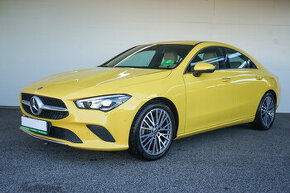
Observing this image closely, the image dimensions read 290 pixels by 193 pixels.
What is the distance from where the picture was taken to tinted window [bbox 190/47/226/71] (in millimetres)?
4497

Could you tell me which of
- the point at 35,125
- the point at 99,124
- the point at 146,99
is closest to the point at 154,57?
the point at 146,99

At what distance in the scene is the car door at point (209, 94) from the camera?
4180 millimetres

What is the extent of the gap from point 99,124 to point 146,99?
593 mm

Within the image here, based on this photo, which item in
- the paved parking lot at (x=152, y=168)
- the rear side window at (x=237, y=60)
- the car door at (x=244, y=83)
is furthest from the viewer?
the rear side window at (x=237, y=60)

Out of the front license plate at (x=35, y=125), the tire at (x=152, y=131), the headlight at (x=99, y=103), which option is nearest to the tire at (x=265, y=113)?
the tire at (x=152, y=131)

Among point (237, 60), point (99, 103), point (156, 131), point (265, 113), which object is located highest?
point (237, 60)

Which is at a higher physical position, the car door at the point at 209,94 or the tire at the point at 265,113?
the car door at the point at 209,94

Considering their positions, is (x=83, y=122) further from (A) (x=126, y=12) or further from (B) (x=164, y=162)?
(A) (x=126, y=12)

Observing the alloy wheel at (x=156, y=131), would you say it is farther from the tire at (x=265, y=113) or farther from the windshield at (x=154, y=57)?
the tire at (x=265, y=113)

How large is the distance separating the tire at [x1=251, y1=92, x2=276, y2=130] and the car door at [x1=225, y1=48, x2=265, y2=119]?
0.16m

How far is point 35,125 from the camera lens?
3656 millimetres

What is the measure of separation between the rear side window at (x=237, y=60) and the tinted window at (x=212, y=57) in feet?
0.54

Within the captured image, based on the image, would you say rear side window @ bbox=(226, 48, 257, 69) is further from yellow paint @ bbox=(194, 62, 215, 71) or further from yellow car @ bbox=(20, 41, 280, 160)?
yellow paint @ bbox=(194, 62, 215, 71)

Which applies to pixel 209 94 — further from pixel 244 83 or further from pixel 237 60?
pixel 237 60
